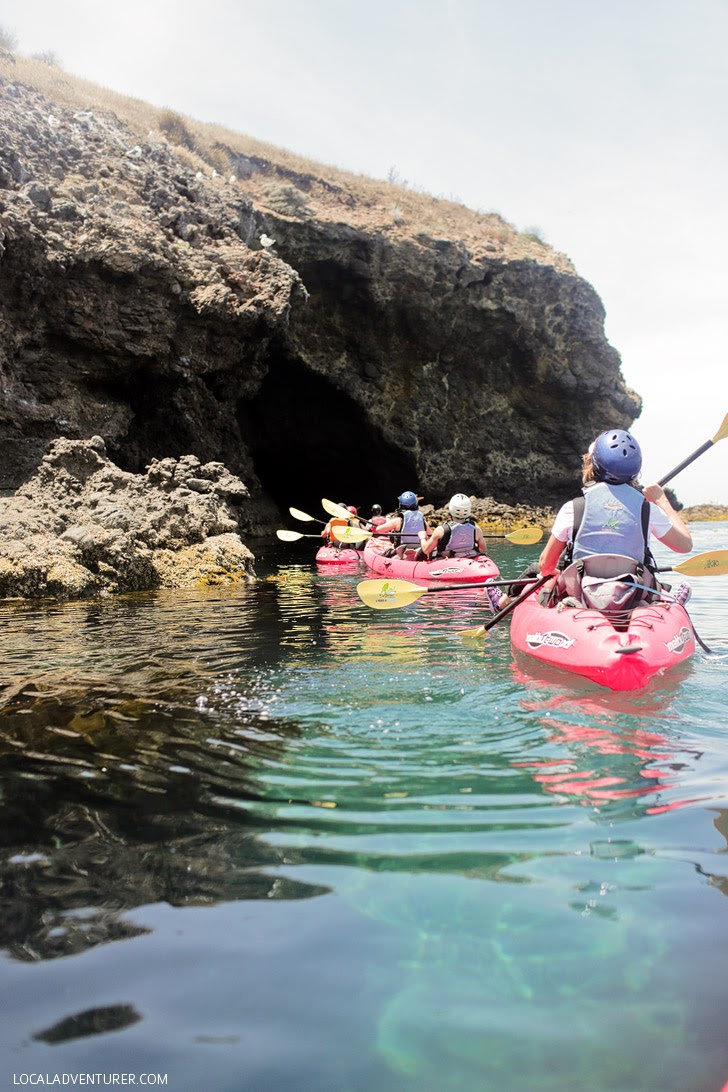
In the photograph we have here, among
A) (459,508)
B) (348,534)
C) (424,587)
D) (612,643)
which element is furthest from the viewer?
(348,534)

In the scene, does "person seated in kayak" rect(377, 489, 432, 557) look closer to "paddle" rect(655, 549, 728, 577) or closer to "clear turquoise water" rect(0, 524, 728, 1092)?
"paddle" rect(655, 549, 728, 577)

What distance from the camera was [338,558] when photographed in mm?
15078

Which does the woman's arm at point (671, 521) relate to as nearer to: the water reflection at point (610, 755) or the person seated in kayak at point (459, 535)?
the water reflection at point (610, 755)

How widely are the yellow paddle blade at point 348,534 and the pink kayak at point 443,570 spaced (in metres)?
1.34

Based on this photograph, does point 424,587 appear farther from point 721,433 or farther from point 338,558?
point 338,558

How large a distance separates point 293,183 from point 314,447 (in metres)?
9.75

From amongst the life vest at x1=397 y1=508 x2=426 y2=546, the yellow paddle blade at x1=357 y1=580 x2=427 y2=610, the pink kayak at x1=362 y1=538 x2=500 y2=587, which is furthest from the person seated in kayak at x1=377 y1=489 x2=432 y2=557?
the yellow paddle blade at x1=357 y1=580 x2=427 y2=610

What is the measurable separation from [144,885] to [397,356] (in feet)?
79.6

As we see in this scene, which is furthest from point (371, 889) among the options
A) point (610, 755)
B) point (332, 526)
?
point (332, 526)

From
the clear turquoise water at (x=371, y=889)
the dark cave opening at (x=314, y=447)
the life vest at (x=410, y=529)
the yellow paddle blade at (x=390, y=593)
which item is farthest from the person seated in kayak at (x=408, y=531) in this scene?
the dark cave opening at (x=314, y=447)

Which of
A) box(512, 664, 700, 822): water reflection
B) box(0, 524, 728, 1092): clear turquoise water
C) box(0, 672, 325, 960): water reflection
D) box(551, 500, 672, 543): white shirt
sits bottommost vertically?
box(0, 672, 325, 960): water reflection

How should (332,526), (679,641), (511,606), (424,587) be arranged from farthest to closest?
(332,526)
(424,587)
(511,606)
(679,641)

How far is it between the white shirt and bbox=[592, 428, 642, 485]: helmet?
0.30 m

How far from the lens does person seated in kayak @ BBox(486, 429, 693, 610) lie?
5121 mm
